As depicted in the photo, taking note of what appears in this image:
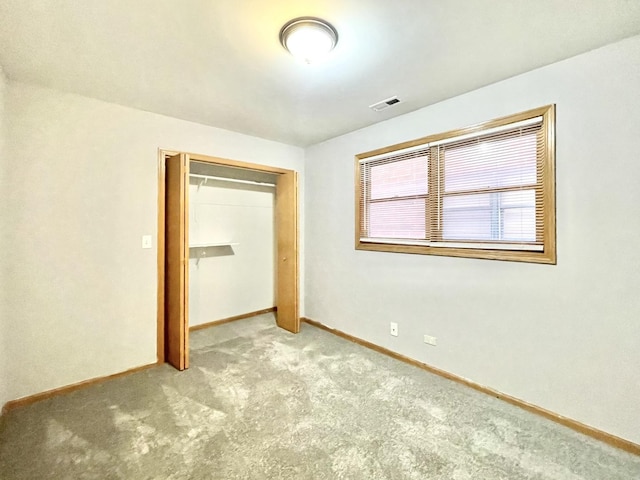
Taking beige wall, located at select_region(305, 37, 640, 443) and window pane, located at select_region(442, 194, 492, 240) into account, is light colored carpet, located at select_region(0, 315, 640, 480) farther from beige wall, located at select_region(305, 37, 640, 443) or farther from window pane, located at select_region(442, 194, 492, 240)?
window pane, located at select_region(442, 194, 492, 240)

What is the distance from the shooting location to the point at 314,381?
256 cm

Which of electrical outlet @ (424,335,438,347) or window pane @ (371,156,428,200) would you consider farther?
window pane @ (371,156,428,200)

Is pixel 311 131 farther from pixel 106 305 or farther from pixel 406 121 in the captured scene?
pixel 106 305

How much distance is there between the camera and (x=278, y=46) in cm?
179

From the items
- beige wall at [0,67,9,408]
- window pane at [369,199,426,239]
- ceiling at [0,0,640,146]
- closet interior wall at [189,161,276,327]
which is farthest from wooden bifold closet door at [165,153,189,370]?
window pane at [369,199,426,239]

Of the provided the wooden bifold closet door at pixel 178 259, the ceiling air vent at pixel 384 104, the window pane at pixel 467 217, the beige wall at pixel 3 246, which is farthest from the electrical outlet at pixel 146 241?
the window pane at pixel 467 217

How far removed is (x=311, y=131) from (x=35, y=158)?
2.56 meters

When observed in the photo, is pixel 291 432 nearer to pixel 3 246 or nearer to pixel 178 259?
pixel 178 259

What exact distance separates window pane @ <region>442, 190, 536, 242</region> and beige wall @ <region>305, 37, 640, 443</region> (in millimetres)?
205

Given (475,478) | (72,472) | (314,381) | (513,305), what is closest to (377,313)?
(314,381)

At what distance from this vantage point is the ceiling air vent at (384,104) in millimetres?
2553

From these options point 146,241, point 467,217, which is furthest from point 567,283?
point 146,241

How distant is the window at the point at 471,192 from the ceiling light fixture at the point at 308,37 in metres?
1.43

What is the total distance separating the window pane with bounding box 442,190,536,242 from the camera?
2.18 m
